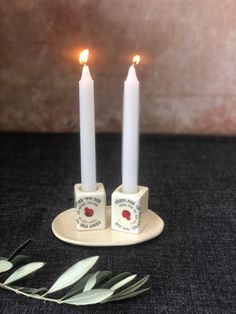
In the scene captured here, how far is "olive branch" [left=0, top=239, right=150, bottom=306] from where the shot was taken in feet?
1.67

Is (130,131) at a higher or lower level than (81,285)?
higher

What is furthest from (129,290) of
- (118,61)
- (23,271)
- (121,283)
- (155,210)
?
(118,61)

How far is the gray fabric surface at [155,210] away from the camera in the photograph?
55cm

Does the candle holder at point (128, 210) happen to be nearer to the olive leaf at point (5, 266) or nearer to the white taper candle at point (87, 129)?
the white taper candle at point (87, 129)

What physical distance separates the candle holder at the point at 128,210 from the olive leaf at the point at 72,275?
119 millimetres

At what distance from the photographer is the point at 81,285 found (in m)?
0.53

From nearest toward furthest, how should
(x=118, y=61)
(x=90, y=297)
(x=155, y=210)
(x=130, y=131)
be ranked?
(x=90, y=297) < (x=130, y=131) < (x=155, y=210) < (x=118, y=61)

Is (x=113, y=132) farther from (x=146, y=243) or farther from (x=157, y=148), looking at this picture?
(x=146, y=243)

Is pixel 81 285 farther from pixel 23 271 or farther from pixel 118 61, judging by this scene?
pixel 118 61

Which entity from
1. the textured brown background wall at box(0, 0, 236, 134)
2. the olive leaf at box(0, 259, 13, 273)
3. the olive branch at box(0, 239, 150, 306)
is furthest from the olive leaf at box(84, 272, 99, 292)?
the textured brown background wall at box(0, 0, 236, 134)

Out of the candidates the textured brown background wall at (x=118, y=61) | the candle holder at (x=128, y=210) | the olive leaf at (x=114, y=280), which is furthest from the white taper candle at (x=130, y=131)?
the textured brown background wall at (x=118, y=61)

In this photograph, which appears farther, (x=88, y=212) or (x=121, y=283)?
(x=88, y=212)

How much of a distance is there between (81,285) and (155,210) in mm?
267

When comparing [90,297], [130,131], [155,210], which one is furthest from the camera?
[155,210]
